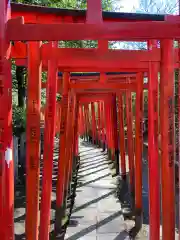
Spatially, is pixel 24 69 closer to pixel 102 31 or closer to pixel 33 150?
pixel 33 150

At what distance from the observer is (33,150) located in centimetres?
414

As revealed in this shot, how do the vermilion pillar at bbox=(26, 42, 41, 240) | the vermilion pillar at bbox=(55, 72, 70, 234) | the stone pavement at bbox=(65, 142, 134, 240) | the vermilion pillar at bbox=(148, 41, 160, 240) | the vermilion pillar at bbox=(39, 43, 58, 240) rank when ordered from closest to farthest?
the vermilion pillar at bbox=(26, 42, 41, 240), the vermilion pillar at bbox=(148, 41, 160, 240), the vermilion pillar at bbox=(39, 43, 58, 240), the stone pavement at bbox=(65, 142, 134, 240), the vermilion pillar at bbox=(55, 72, 70, 234)

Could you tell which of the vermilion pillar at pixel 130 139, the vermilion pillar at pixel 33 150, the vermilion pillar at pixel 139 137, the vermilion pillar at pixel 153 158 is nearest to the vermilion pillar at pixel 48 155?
the vermilion pillar at pixel 33 150

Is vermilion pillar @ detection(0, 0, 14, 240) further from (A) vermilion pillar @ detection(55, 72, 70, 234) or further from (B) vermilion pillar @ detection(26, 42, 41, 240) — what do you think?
(A) vermilion pillar @ detection(55, 72, 70, 234)

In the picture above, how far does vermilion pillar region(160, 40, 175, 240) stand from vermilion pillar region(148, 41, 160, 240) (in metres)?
0.64

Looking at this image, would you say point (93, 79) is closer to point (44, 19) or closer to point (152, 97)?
point (152, 97)

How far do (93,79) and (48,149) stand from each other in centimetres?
560

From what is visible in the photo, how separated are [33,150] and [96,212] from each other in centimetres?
466

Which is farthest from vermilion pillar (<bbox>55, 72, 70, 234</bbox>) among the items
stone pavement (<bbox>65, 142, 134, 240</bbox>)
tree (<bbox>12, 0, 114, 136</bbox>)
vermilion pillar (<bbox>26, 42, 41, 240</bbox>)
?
tree (<bbox>12, 0, 114, 136</bbox>)

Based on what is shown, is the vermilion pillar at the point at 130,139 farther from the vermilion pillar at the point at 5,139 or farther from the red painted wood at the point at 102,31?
the vermilion pillar at the point at 5,139

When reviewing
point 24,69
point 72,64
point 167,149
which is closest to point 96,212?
point 72,64

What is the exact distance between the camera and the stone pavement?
695 cm

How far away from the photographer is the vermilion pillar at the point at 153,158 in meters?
4.50

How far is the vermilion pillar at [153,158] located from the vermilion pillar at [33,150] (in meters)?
1.39
